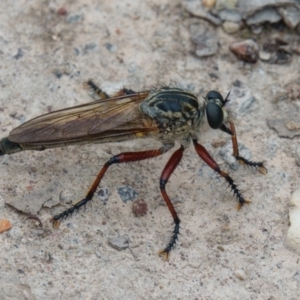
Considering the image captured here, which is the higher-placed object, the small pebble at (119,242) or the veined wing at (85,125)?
the veined wing at (85,125)

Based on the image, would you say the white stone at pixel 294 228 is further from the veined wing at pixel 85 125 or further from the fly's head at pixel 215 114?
the veined wing at pixel 85 125

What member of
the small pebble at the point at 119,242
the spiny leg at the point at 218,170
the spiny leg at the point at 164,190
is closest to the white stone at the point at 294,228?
the spiny leg at the point at 218,170

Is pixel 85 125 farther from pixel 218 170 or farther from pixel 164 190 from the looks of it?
pixel 218 170

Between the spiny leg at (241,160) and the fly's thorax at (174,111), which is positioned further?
the spiny leg at (241,160)

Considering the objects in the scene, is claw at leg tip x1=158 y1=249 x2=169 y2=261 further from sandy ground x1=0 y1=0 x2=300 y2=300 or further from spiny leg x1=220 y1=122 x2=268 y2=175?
spiny leg x1=220 y1=122 x2=268 y2=175

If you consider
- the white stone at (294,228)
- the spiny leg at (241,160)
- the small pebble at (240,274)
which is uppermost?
the spiny leg at (241,160)

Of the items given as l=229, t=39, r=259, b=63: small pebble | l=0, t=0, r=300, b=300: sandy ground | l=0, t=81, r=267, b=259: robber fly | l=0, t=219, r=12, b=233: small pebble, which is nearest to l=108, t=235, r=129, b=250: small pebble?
l=0, t=0, r=300, b=300: sandy ground

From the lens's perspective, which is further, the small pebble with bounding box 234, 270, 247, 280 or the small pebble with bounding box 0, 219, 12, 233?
the small pebble with bounding box 0, 219, 12, 233

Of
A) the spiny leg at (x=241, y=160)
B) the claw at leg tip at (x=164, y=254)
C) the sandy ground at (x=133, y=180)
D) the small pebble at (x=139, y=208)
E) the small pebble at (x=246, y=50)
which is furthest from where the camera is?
the small pebble at (x=246, y=50)
